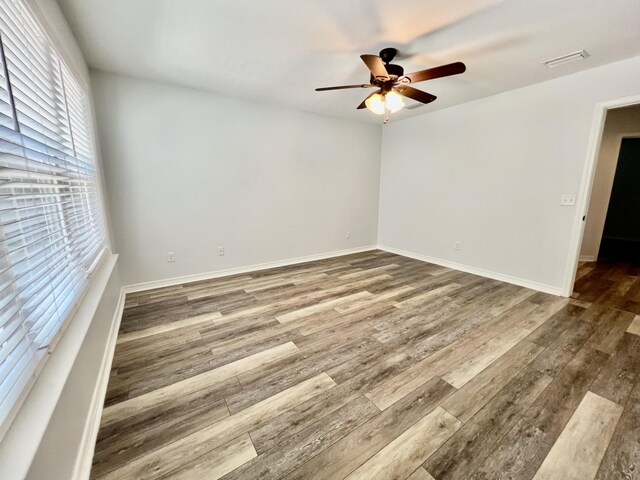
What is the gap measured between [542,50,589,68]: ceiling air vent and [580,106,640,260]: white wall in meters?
2.18

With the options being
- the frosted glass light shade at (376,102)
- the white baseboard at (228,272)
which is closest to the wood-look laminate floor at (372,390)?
the white baseboard at (228,272)

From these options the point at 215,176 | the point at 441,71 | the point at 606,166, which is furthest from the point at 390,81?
the point at 606,166

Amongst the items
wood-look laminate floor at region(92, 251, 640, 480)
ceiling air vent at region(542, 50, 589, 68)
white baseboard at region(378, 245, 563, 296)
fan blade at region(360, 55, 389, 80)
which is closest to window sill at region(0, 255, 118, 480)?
wood-look laminate floor at region(92, 251, 640, 480)

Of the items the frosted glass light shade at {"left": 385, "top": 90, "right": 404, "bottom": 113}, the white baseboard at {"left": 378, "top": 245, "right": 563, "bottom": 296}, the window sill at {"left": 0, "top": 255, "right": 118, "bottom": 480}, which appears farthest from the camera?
the white baseboard at {"left": 378, "top": 245, "right": 563, "bottom": 296}

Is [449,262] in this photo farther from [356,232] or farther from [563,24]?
[563,24]

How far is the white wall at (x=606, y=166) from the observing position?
385 cm

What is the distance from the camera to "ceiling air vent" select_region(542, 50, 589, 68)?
229 cm

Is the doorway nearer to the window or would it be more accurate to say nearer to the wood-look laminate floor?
the wood-look laminate floor

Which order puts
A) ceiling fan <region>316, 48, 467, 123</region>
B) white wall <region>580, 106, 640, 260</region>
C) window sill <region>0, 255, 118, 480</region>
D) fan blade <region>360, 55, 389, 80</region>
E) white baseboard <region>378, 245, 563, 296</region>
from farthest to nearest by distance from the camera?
white wall <region>580, 106, 640, 260</region> → white baseboard <region>378, 245, 563, 296</region> → ceiling fan <region>316, 48, 467, 123</region> → fan blade <region>360, 55, 389, 80</region> → window sill <region>0, 255, 118, 480</region>

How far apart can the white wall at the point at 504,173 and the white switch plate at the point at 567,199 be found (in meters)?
0.04

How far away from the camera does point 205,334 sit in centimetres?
222

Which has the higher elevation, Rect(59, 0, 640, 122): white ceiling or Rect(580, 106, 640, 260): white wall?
Rect(59, 0, 640, 122): white ceiling

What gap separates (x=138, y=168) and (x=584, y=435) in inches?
162

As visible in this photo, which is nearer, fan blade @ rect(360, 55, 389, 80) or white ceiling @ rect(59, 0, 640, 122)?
white ceiling @ rect(59, 0, 640, 122)
